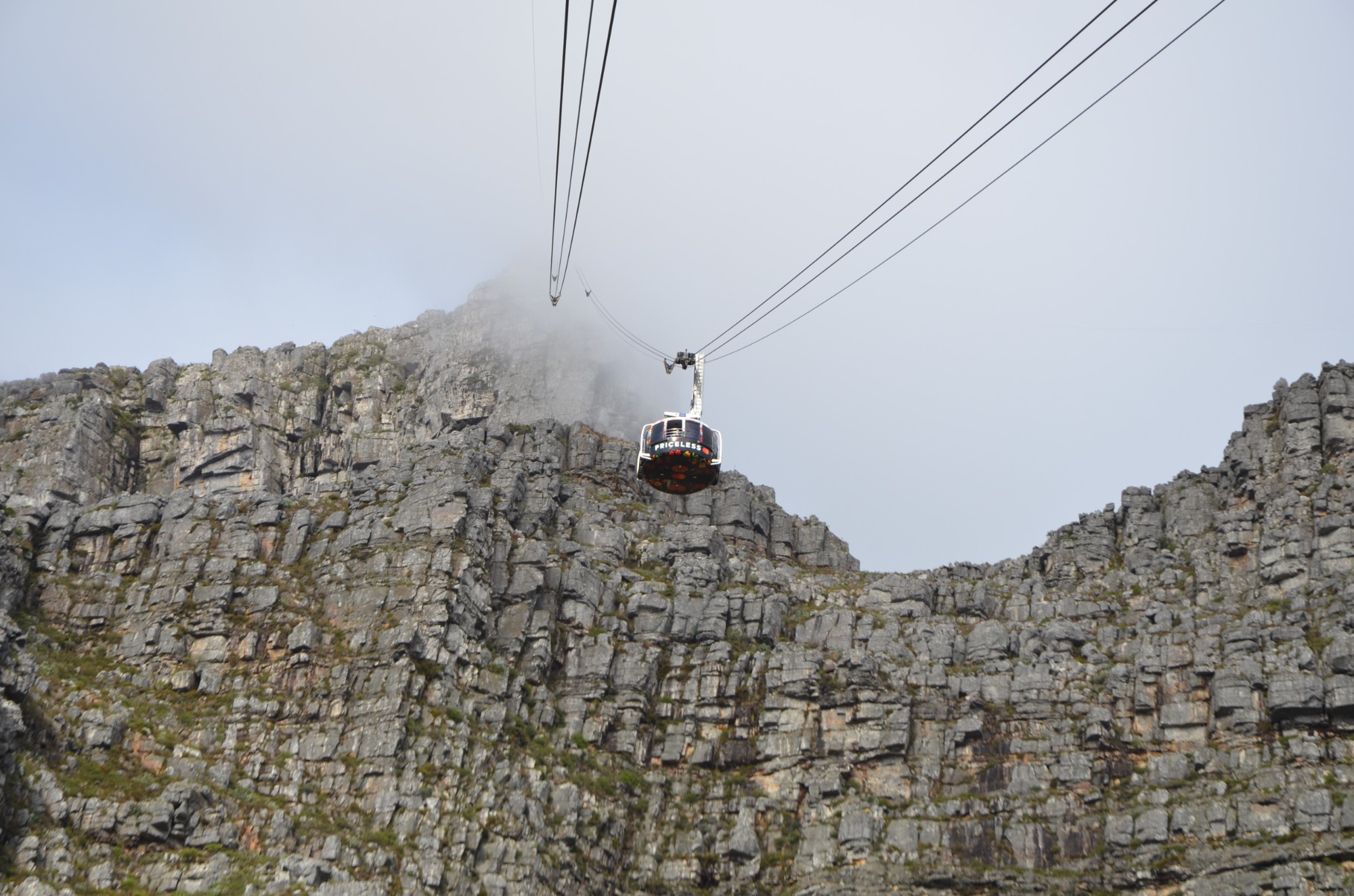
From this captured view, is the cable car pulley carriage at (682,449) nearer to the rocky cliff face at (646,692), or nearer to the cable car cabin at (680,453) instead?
the cable car cabin at (680,453)

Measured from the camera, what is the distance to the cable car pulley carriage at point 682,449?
72188 mm

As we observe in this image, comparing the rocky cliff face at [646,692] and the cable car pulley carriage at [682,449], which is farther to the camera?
the rocky cliff face at [646,692]

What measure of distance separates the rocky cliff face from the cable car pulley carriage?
2846 cm

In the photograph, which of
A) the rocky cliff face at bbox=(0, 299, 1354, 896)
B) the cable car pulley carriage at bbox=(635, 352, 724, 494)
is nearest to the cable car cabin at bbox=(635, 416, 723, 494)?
the cable car pulley carriage at bbox=(635, 352, 724, 494)

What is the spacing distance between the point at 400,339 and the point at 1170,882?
98.7 m

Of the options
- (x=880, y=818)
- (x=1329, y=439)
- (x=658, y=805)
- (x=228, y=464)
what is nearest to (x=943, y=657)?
(x=880, y=818)

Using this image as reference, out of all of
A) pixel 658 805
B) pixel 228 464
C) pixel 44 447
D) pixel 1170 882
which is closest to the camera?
pixel 1170 882

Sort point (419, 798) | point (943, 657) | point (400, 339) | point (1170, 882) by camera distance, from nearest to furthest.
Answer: point (1170, 882) < point (419, 798) < point (943, 657) < point (400, 339)

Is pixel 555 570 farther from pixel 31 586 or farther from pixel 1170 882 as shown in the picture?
pixel 1170 882

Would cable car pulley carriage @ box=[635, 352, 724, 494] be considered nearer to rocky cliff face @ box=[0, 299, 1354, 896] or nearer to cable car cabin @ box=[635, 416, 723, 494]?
cable car cabin @ box=[635, 416, 723, 494]

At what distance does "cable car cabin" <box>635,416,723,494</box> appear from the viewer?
2840 inches

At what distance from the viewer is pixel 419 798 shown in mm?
92562

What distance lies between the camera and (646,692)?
10856cm

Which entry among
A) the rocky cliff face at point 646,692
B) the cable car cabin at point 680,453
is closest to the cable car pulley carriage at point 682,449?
the cable car cabin at point 680,453
